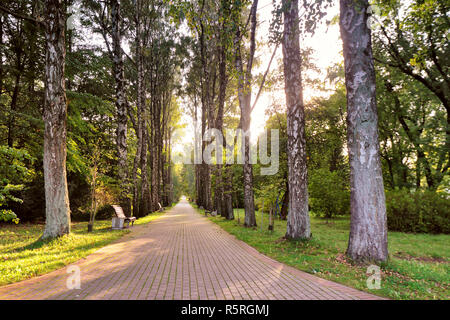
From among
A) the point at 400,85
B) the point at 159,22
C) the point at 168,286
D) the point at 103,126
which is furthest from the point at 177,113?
the point at 168,286

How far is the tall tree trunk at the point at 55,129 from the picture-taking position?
8.62 m

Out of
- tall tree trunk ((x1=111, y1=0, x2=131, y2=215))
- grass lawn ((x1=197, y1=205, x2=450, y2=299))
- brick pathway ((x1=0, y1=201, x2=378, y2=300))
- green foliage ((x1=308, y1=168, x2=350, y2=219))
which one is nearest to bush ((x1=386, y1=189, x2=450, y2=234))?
green foliage ((x1=308, y1=168, x2=350, y2=219))

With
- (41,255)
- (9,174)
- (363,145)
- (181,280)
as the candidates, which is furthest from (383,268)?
(9,174)

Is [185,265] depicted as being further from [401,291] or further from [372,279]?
[401,291]

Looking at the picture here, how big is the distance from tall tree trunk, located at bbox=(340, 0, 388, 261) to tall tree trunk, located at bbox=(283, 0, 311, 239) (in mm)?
2298

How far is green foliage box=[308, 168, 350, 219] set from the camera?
18.7 meters

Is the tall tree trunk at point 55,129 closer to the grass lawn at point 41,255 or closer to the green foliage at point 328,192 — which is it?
the grass lawn at point 41,255

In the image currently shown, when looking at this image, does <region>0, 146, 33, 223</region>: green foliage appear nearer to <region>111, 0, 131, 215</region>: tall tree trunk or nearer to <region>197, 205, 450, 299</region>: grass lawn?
<region>111, 0, 131, 215</region>: tall tree trunk

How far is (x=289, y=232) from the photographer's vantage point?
29.0 feet

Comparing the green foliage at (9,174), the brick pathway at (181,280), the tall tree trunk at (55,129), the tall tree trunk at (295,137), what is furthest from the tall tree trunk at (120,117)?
the tall tree trunk at (295,137)

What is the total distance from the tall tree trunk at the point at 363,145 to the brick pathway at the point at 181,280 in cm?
188

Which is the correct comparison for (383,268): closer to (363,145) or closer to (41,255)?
(363,145)

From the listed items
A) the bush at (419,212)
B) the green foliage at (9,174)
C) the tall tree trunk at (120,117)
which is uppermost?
the tall tree trunk at (120,117)

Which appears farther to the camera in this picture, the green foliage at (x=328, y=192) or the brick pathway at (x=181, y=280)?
the green foliage at (x=328, y=192)
